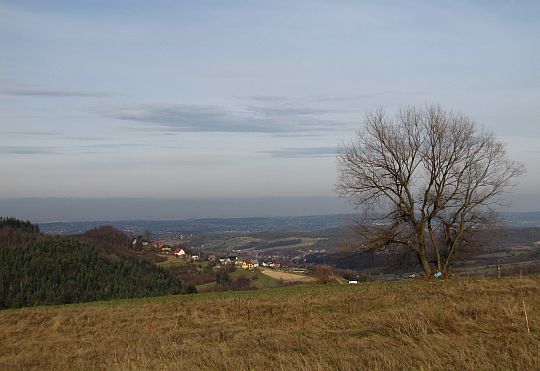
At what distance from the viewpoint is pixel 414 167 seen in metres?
24.5

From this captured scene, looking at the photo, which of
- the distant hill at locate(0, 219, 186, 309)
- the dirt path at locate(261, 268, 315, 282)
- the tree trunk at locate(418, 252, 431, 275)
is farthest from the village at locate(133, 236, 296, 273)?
the tree trunk at locate(418, 252, 431, 275)

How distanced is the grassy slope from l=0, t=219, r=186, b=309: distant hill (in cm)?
4432

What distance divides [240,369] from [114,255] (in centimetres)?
8089

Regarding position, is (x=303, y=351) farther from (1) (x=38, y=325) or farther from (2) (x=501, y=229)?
(2) (x=501, y=229)

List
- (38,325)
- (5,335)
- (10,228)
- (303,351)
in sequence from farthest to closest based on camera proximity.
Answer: (10,228) < (38,325) < (5,335) < (303,351)

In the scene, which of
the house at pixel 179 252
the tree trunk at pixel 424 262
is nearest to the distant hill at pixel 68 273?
the house at pixel 179 252

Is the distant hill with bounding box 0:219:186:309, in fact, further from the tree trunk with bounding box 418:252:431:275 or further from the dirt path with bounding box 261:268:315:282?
the tree trunk with bounding box 418:252:431:275

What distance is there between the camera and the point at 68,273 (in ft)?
230

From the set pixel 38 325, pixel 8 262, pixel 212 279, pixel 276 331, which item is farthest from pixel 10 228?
pixel 276 331

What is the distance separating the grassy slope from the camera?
22.9ft

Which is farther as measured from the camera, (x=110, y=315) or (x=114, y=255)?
(x=114, y=255)

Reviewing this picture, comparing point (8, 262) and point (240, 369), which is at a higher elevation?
point (240, 369)

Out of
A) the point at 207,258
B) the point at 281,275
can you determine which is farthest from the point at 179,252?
the point at 281,275

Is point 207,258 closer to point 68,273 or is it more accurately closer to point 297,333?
point 68,273
